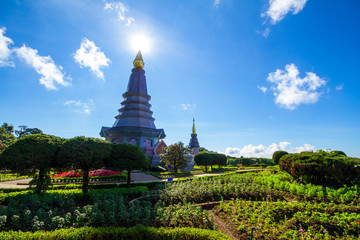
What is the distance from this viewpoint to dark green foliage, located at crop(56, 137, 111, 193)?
992cm

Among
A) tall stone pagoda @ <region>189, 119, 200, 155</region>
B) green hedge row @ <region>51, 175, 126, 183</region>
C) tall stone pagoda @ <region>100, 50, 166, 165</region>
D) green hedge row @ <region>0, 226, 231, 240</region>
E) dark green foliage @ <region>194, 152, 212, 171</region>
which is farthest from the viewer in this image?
tall stone pagoda @ <region>189, 119, 200, 155</region>

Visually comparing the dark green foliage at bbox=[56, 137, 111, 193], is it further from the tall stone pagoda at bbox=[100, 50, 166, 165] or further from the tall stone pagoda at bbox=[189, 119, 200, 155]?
the tall stone pagoda at bbox=[189, 119, 200, 155]

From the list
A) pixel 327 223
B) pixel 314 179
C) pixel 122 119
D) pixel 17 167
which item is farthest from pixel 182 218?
pixel 122 119

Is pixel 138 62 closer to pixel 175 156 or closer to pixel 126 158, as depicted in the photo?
pixel 175 156

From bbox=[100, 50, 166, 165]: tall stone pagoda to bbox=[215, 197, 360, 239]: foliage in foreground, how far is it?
84.6 ft

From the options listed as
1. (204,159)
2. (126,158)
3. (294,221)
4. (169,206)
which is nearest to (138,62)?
(204,159)

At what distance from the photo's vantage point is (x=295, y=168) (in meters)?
12.4

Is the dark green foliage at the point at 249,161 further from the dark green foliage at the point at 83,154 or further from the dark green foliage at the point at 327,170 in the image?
the dark green foliage at the point at 83,154

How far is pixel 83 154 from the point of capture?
10141 millimetres

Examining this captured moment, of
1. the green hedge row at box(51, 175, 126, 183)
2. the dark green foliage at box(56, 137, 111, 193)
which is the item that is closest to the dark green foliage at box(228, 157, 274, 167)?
the green hedge row at box(51, 175, 126, 183)

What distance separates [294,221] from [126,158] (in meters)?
10.5

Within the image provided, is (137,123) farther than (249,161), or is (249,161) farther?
(249,161)

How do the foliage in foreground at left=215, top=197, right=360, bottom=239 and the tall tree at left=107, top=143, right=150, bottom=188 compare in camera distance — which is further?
the tall tree at left=107, top=143, right=150, bottom=188

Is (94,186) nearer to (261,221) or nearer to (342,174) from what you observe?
(261,221)
